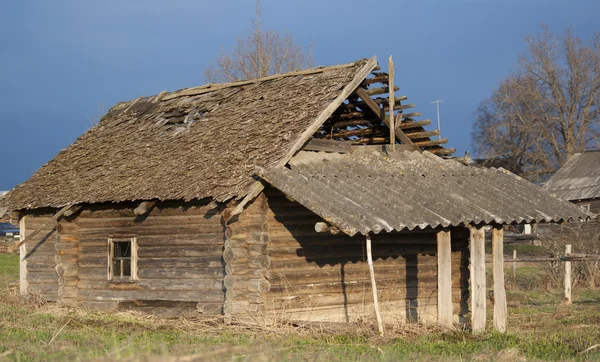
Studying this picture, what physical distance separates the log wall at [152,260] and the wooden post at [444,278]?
390 centimetres

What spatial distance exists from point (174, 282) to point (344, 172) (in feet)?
12.7

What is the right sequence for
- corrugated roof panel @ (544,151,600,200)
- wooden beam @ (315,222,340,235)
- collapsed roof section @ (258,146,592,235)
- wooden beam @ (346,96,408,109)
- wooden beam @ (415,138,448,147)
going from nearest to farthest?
wooden beam @ (315,222,340,235) → collapsed roof section @ (258,146,592,235) → wooden beam @ (346,96,408,109) → wooden beam @ (415,138,448,147) → corrugated roof panel @ (544,151,600,200)

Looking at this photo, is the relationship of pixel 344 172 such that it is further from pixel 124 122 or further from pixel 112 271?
pixel 124 122

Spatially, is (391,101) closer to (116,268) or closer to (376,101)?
(376,101)

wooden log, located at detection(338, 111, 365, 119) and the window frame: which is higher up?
wooden log, located at detection(338, 111, 365, 119)

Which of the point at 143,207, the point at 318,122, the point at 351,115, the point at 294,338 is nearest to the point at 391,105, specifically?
the point at 351,115

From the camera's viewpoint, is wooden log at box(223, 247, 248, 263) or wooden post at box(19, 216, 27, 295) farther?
wooden post at box(19, 216, 27, 295)

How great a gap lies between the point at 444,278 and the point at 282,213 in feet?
Answer: 10.1

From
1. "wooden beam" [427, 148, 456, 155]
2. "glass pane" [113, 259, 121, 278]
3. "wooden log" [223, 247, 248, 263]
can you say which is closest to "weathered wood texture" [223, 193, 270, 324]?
"wooden log" [223, 247, 248, 263]

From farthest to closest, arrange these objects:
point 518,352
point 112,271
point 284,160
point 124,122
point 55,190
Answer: point 124,122 < point 55,190 < point 112,271 < point 284,160 < point 518,352

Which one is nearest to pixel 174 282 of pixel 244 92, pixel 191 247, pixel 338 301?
pixel 191 247

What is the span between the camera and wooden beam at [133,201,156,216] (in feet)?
53.2

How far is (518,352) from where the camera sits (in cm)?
1186

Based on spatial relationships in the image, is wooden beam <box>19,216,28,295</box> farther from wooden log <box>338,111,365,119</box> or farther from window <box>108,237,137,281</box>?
wooden log <box>338,111,365,119</box>
